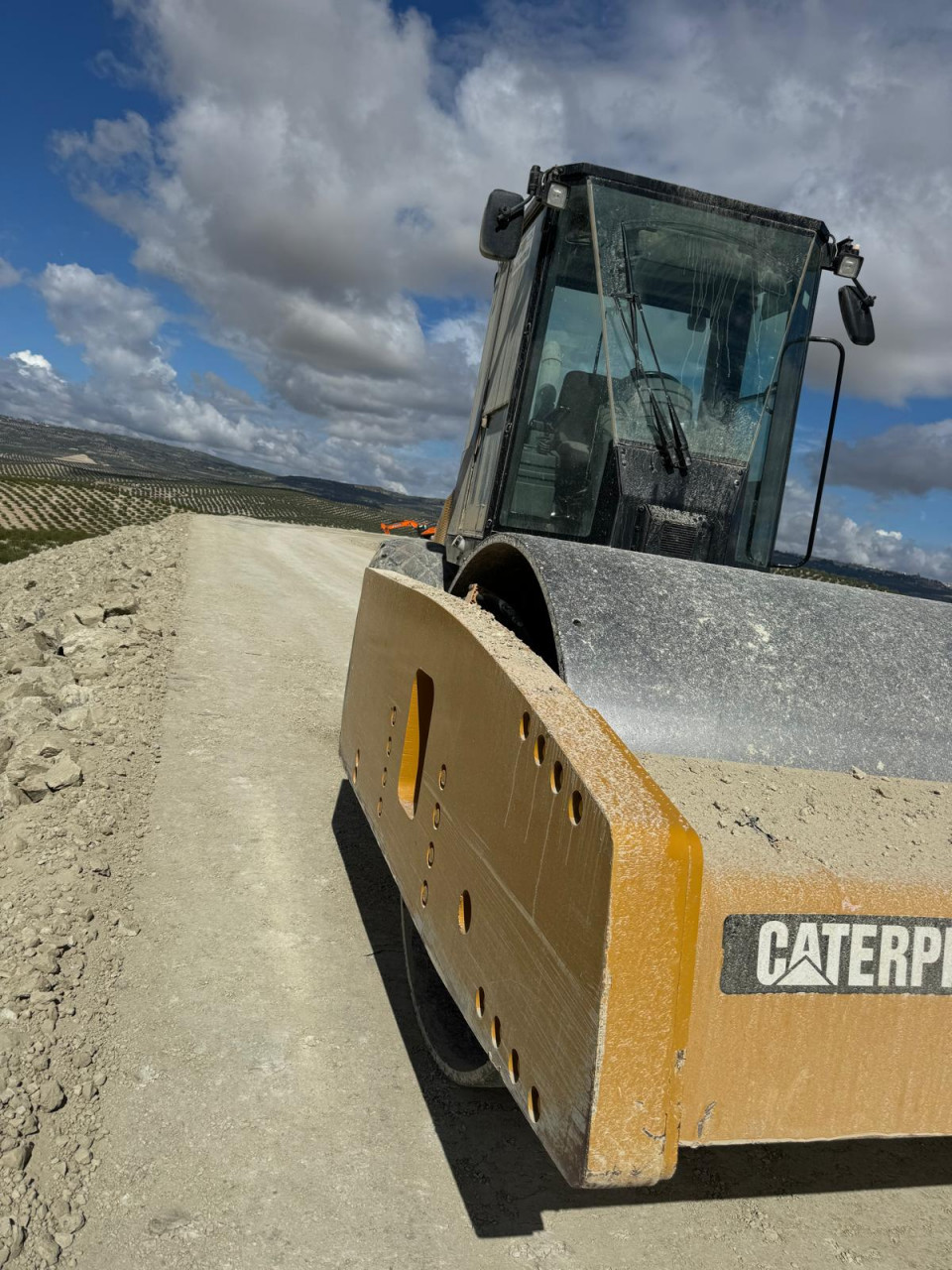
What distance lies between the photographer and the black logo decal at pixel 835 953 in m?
1.57

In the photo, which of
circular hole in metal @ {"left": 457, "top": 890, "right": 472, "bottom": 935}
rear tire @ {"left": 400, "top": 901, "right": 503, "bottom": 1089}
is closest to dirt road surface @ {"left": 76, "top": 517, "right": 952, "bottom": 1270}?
rear tire @ {"left": 400, "top": 901, "right": 503, "bottom": 1089}

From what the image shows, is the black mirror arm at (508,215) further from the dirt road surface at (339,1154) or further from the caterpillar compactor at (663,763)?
the dirt road surface at (339,1154)

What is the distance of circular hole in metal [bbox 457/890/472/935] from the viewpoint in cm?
200

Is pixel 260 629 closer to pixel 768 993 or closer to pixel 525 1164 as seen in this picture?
pixel 525 1164

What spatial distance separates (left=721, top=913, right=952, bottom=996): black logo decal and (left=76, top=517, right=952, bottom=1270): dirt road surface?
Answer: 16cm

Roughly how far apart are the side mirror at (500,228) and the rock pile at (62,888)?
2.88m

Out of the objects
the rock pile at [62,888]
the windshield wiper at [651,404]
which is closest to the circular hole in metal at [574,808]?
the rock pile at [62,888]

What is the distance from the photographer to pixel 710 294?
3.72 metres

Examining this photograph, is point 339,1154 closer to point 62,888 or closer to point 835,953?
point 835,953

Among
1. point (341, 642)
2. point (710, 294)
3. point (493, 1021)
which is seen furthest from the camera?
point (341, 642)

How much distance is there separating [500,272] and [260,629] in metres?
5.35

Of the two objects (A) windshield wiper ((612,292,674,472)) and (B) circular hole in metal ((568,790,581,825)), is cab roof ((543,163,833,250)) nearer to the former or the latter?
(A) windshield wiper ((612,292,674,472))

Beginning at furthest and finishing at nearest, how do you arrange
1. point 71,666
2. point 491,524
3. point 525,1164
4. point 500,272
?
point 71,666
point 500,272
point 491,524
point 525,1164

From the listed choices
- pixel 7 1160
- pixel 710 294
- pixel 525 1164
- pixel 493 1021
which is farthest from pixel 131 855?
pixel 710 294
